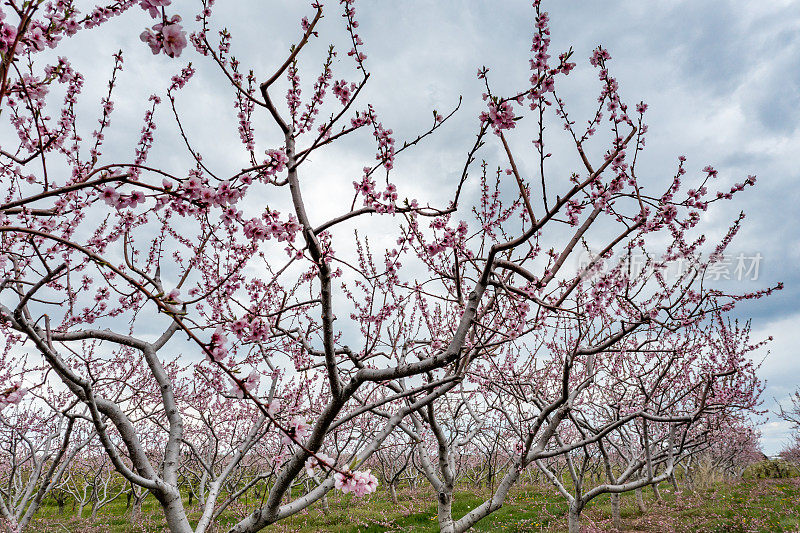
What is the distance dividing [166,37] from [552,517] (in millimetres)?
15333

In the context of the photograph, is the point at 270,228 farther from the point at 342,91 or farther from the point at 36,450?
the point at 36,450

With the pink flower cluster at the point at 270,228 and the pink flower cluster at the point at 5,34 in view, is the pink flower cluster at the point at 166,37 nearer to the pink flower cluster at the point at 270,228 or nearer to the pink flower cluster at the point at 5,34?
the pink flower cluster at the point at 5,34

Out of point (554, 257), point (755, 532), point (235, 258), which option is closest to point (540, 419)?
point (554, 257)

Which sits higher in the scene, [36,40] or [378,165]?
[36,40]

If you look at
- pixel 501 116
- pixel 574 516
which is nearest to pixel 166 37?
pixel 501 116

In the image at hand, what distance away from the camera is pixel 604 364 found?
10.3 meters

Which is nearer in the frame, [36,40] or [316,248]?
[36,40]

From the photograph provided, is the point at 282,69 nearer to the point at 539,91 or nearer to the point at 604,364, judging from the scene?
the point at 539,91

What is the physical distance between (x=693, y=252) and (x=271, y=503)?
6.08 meters

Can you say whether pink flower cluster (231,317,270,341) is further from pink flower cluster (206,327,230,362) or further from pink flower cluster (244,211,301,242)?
pink flower cluster (206,327,230,362)

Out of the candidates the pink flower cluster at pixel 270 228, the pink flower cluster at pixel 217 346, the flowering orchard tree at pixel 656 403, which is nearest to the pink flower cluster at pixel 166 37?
the pink flower cluster at pixel 270 228

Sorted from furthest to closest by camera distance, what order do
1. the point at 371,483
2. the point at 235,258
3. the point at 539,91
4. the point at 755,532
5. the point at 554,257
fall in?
the point at 755,532 < the point at 235,258 < the point at 554,257 < the point at 539,91 < the point at 371,483

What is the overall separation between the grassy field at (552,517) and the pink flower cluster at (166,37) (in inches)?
479

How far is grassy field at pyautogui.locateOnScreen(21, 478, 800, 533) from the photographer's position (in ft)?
36.7
